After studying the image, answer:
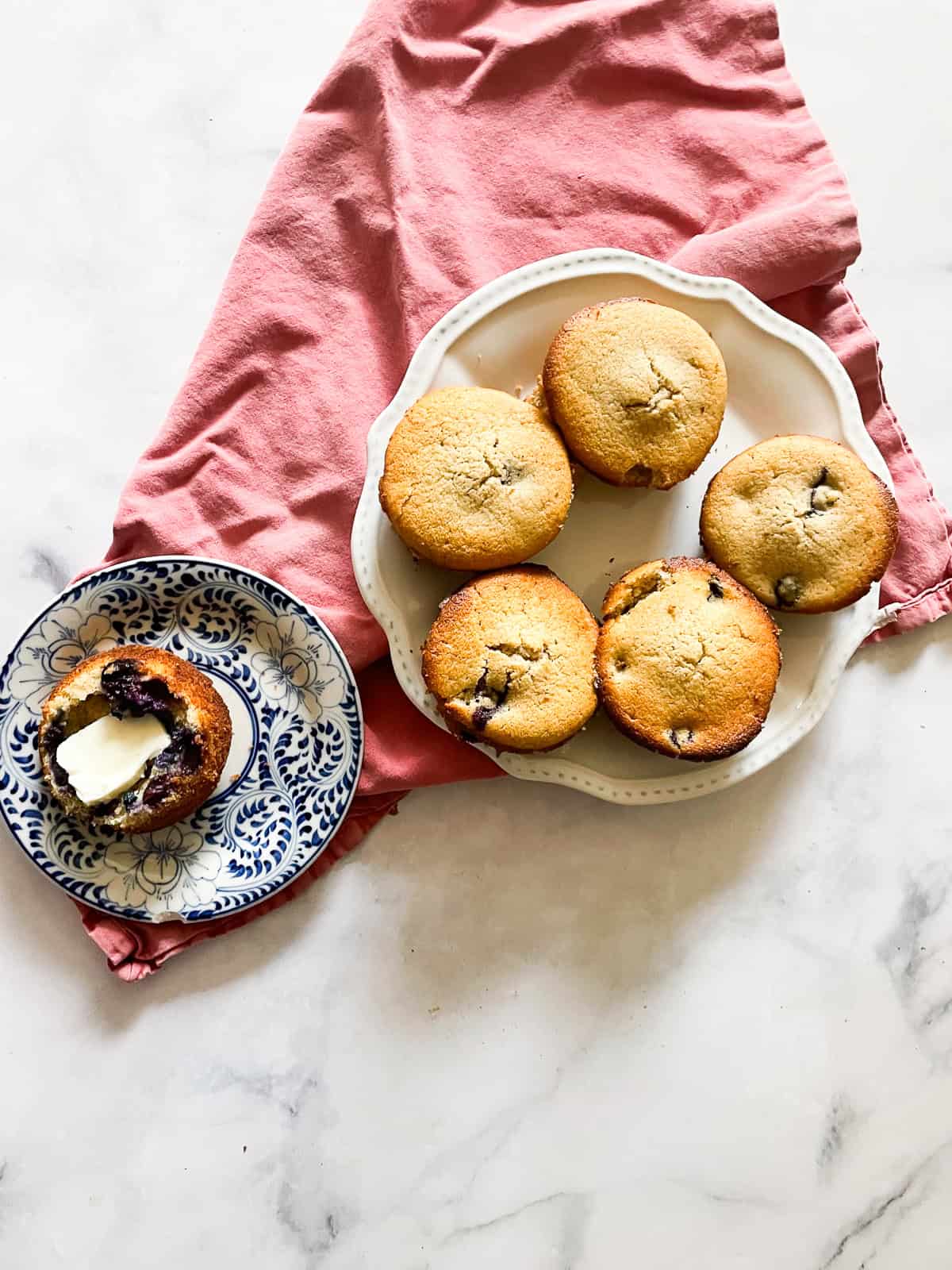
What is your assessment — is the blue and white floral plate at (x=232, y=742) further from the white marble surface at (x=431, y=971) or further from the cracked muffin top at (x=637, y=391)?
the cracked muffin top at (x=637, y=391)

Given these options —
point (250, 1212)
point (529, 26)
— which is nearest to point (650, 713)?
point (250, 1212)

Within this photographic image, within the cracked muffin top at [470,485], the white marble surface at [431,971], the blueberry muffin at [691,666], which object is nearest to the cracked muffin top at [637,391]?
the cracked muffin top at [470,485]

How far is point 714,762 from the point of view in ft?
6.70

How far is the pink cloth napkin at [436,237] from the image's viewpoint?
7.00ft

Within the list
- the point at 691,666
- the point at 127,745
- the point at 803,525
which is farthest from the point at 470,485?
the point at 127,745

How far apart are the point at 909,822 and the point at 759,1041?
0.55 metres

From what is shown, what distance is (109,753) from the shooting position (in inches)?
76.1

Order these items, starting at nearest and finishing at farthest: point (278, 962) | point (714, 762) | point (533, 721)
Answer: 1. point (533, 721)
2. point (714, 762)
3. point (278, 962)

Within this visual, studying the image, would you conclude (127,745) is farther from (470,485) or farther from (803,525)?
(803,525)

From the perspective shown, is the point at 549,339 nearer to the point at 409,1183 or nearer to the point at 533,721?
the point at 533,721

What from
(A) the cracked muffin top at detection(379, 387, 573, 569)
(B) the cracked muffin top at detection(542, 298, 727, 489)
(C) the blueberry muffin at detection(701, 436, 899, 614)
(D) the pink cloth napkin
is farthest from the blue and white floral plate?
(C) the blueberry muffin at detection(701, 436, 899, 614)

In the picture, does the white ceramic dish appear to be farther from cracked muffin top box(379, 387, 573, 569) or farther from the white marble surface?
the white marble surface

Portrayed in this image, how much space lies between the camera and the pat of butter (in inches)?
75.5

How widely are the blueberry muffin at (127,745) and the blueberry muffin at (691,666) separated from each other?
29.9 inches
